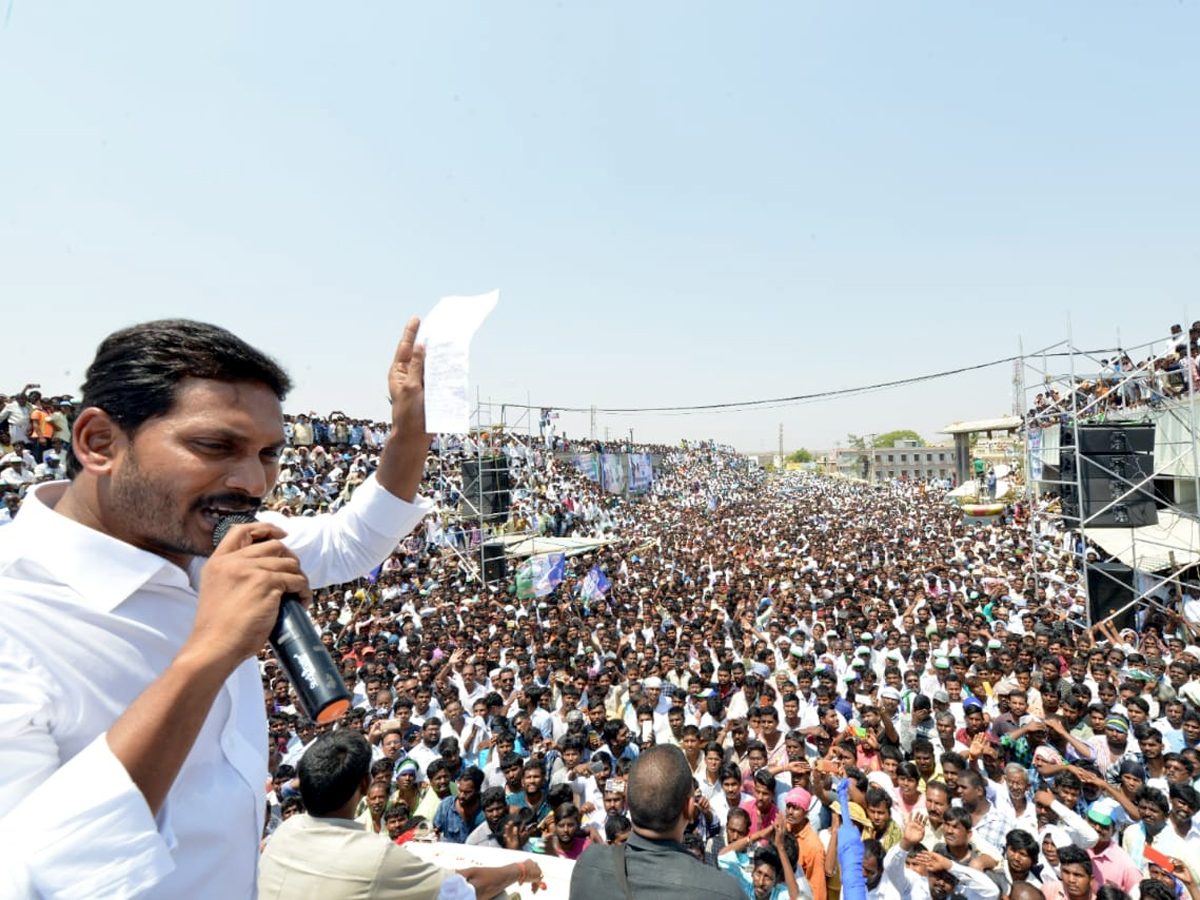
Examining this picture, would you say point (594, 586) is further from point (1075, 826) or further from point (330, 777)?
point (330, 777)

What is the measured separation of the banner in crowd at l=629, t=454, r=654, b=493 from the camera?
3469 centimetres

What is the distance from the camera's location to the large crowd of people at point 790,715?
3738 mm

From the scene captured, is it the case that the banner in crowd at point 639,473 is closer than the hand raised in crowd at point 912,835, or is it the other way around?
the hand raised in crowd at point 912,835

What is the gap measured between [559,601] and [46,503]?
1137 centimetres

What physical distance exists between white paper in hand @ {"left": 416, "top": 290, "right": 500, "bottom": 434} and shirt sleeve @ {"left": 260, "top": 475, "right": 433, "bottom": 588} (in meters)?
0.21

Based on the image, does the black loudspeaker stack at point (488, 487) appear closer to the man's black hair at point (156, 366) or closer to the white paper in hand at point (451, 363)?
the white paper in hand at point (451, 363)

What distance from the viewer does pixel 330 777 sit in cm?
204

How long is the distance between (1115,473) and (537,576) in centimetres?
851

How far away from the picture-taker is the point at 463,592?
12836 mm

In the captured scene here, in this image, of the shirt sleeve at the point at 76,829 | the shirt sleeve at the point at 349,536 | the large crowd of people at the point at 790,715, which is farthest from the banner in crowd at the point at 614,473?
the shirt sleeve at the point at 76,829

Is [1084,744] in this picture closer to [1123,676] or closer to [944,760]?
[944,760]

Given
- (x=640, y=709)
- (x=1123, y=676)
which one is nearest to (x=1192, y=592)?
(x=1123, y=676)

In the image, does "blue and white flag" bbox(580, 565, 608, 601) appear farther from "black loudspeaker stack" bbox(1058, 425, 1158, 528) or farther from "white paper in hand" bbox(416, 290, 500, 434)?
"white paper in hand" bbox(416, 290, 500, 434)

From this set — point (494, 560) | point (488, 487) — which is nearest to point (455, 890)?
point (488, 487)
